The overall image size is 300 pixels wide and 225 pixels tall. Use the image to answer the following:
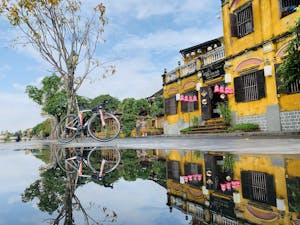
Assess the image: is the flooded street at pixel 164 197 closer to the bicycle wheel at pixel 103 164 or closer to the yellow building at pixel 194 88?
the bicycle wheel at pixel 103 164

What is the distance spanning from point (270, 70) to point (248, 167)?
1037cm

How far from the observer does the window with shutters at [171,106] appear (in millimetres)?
21375

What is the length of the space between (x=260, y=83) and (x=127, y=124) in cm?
1644

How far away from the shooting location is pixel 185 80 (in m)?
20.0

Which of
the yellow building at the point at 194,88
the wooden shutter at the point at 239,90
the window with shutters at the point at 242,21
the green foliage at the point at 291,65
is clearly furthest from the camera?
the yellow building at the point at 194,88

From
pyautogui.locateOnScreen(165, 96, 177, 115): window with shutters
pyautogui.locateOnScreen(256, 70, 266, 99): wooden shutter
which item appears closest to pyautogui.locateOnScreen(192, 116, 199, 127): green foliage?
pyautogui.locateOnScreen(165, 96, 177, 115): window with shutters

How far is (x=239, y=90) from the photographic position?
550 inches

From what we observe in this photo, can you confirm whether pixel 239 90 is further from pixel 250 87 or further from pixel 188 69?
pixel 188 69

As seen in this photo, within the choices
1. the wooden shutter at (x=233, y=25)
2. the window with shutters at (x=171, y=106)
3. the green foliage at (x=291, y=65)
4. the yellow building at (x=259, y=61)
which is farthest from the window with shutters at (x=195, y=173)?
the window with shutters at (x=171, y=106)

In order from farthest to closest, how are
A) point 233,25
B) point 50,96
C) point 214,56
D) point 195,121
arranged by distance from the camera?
point 50,96, point 195,121, point 214,56, point 233,25

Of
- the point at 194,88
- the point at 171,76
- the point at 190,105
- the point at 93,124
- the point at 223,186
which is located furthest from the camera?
the point at 171,76

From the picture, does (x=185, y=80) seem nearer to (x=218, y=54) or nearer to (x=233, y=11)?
(x=218, y=54)

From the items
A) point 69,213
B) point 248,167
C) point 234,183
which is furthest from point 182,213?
point 248,167

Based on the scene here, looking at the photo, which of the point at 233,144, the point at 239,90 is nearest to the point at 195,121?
the point at 239,90
